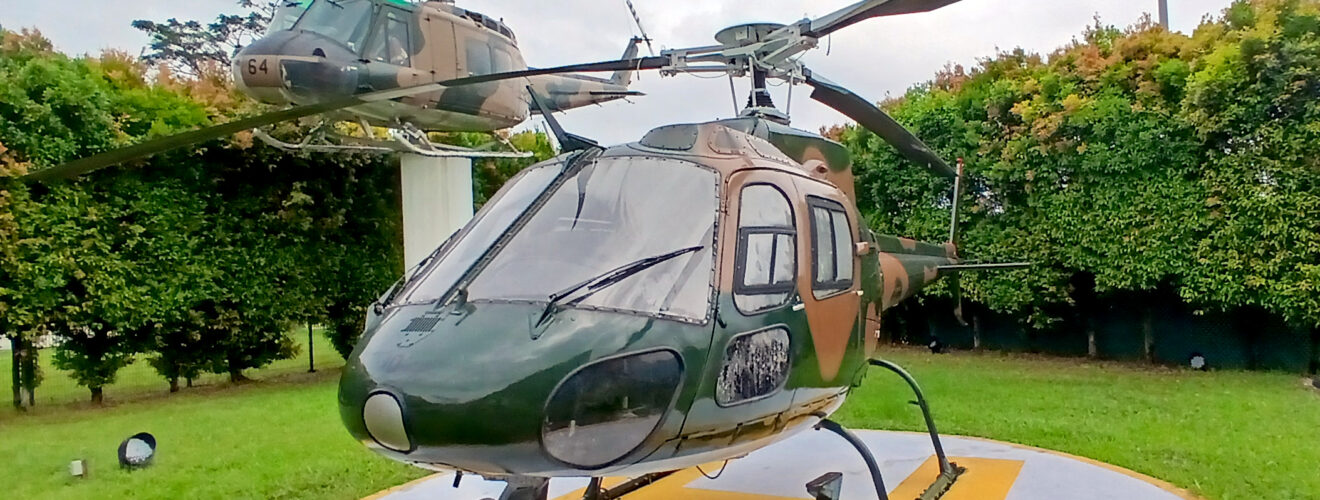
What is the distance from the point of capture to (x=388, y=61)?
36.9ft

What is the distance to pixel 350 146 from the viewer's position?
1173cm

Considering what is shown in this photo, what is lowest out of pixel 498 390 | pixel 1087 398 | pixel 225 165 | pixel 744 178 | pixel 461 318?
pixel 1087 398

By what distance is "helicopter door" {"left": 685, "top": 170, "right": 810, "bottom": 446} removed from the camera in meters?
3.54

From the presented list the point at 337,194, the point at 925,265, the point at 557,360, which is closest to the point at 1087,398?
the point at 925,265

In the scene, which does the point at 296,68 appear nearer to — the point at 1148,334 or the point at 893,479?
the point at 893,479

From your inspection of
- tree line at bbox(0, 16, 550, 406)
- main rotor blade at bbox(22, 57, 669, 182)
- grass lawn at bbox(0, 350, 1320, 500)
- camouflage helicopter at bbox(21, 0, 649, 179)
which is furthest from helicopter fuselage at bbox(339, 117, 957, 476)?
tree line at bbox(0, 16, 550, 406)

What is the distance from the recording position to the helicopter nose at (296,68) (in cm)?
1055

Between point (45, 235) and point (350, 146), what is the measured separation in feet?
11.6

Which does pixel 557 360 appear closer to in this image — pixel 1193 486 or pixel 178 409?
pixel 1193 486

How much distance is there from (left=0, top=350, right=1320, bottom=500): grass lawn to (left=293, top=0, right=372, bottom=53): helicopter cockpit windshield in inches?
179

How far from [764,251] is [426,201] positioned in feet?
33.1

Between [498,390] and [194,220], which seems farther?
[194,220]

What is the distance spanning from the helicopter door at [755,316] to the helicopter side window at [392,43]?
8309mm

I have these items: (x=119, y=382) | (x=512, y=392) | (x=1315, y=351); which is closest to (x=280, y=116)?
(x=512, y=392)
